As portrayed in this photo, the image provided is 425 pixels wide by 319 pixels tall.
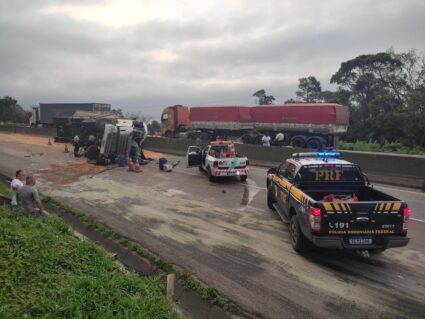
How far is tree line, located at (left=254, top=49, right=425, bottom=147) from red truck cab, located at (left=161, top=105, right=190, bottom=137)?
55.7ft

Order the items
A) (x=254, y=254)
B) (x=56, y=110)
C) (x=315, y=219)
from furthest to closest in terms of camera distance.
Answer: (x=56, y=110)
(x=254, y=254)
(x=315, y=219)

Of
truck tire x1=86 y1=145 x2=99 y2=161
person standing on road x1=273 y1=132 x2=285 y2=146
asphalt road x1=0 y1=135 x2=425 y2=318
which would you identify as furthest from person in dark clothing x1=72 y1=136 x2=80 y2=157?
person standing on road x1=273 y1=132 x2=285 y2=146

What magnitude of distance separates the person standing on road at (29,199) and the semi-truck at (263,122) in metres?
20.7

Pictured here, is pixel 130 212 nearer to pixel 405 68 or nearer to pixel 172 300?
pixel 172 300

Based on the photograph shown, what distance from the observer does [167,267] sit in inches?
283

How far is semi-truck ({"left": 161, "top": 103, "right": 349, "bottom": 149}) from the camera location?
27.8m

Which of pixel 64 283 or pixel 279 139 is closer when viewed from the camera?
A: pixel 64 283

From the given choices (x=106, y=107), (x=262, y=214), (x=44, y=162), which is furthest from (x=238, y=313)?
(x=106, y=107)

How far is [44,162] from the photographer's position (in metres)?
22.1

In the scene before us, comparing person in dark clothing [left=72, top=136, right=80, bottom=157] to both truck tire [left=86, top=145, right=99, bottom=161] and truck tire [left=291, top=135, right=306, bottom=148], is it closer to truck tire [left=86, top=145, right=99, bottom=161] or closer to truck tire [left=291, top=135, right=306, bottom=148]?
truck tire [left=86, top=145, right=99, bottom=161]

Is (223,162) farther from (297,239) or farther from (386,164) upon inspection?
(297,239)

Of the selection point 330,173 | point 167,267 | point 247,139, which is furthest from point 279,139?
point 167,267

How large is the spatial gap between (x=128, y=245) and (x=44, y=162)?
15.8 metres

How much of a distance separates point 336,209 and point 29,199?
6.67 m
